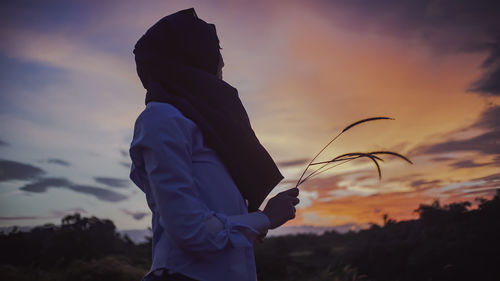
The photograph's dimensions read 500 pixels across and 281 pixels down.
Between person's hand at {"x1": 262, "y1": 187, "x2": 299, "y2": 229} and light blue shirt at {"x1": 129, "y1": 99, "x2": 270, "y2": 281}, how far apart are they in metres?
0.05

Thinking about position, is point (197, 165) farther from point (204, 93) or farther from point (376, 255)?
point (376, 255)

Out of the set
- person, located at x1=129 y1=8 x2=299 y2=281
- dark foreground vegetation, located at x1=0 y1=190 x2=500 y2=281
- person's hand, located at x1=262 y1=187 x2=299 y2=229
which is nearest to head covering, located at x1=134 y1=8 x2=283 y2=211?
person, located at x1=129 y1=8 x2=299 y2=281

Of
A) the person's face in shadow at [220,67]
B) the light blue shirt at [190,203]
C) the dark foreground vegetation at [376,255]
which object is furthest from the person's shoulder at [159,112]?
the dark foreground vegetation at [376,255]

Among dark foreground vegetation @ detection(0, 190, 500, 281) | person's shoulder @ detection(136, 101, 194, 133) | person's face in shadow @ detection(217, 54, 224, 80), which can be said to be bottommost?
dark foreground vegetation @ detection(0, 190, 500, 281)

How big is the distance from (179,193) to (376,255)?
16.7 metres

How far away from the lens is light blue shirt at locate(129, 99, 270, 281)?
1453 mm

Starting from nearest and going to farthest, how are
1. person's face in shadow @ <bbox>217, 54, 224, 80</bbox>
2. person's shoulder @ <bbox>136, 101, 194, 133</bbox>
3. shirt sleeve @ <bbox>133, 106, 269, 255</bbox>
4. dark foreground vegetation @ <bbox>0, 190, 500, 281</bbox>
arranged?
shirt sleeve @ <bbox>133, 106, 269, 255</bbox> < person's shoulder @ <bbox>136, 101, 194, 133</bbox> < person's face in shadow @ <bbox>217, 54, 224, 80</bbox> < dark foreground vegetation @ <bbox>0, 190, 500, 281</bbox>

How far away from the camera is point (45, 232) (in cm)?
1636

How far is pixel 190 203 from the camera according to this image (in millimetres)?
1461

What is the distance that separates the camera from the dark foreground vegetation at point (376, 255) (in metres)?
8.30

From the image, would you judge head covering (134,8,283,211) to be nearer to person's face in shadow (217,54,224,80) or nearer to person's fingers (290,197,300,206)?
person's face in shadow (217,54,224,80)

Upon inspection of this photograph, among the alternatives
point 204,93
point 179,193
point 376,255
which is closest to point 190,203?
point 179,193

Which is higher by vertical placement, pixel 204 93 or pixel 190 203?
pixel 204 93

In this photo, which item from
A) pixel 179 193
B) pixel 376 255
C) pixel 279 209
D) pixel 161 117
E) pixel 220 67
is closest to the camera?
pixel 179 193
